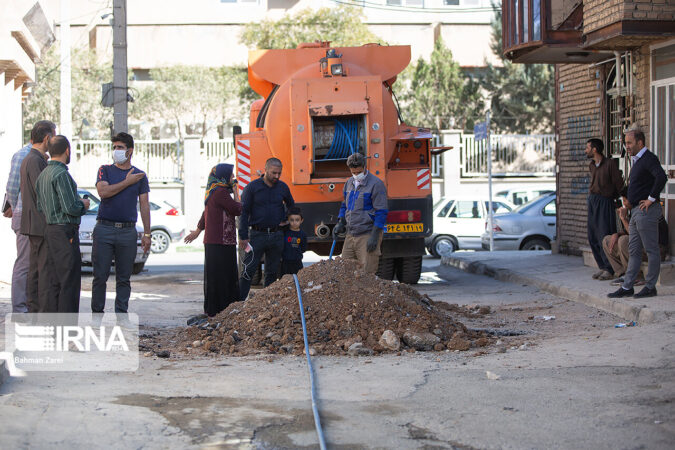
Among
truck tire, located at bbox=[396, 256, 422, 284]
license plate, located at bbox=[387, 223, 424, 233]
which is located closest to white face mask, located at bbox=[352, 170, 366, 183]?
license plate, located at bbox=[387, 223, 424, 233]

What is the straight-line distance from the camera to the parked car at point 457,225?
21047mm

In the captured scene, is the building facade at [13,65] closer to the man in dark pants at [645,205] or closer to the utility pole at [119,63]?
the utility pole at [119,63]

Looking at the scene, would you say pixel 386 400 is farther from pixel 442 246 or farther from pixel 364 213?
pixel 442 246

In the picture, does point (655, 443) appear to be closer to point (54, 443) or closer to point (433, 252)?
point (54, 443)

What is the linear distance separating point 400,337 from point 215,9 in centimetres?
3712

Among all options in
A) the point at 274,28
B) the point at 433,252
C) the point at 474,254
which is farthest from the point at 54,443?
the point at 274,28

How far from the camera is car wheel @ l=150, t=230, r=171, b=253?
24.2 meters

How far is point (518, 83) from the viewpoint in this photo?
3566 centimetres

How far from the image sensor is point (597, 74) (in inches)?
591

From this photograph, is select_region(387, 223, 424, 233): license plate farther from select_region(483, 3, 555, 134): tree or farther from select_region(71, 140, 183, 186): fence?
select_region(483, 3, 555, 134): tree

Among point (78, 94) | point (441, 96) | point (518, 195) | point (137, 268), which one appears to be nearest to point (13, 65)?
point (137, 268)

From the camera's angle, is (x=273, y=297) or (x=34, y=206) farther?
(x=273, y=297)

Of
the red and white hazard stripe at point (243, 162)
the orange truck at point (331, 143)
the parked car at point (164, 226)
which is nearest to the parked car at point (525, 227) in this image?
the orange truck at point (331, 143)

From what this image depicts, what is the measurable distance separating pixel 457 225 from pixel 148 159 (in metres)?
13.6
